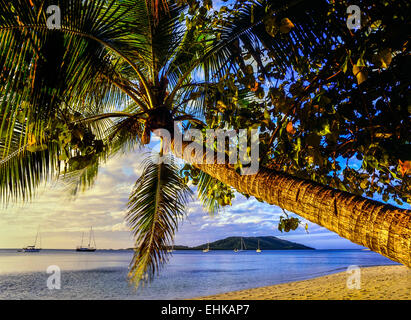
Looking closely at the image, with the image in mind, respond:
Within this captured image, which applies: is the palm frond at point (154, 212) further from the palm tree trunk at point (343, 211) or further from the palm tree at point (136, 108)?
the palm tree trunk at point (343, 211)

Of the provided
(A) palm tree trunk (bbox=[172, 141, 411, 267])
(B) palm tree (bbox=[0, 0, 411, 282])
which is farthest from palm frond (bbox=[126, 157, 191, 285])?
(A) palm tree trunk (bbox=[172, 141, 411, 267])

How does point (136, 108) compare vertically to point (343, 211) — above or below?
above

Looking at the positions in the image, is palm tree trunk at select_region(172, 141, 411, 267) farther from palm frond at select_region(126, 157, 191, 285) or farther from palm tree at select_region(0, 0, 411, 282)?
palm frond at select_region(126, 157, 191, 285)

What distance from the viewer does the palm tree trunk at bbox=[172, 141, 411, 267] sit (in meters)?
1.20

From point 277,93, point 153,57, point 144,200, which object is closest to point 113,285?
point 144,200

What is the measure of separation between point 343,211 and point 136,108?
4482 mm

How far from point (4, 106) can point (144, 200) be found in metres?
2.23

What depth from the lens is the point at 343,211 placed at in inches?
56.6

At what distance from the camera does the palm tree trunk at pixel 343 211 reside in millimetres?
1204

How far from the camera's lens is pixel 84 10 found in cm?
272

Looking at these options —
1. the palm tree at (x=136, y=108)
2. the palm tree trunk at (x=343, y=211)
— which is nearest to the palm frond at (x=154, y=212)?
the palm tree at (x=136, y=108)

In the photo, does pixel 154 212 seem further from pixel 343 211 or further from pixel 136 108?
pixel 343 211

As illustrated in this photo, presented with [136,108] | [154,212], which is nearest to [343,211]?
[154,212]
